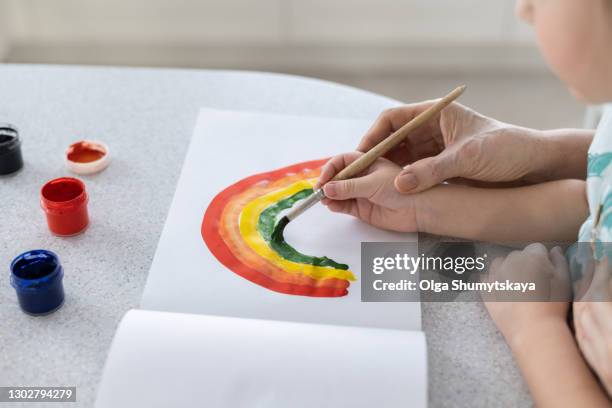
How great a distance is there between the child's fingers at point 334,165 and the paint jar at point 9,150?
0.43m

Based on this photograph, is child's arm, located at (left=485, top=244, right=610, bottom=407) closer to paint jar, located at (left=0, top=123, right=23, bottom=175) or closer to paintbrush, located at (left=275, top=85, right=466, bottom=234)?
paintbrush, located at (left=275, top=85, right=466, bottom=234)

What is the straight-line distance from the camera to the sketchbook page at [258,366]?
732 millimetres

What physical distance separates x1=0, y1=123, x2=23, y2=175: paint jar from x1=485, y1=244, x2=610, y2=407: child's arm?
671 mm

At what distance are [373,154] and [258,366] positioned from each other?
0.35 meters

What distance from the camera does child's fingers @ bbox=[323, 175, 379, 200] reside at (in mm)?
968

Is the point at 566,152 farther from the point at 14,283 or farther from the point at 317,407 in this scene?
the point at 14,283

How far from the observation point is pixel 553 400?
0.74 meters

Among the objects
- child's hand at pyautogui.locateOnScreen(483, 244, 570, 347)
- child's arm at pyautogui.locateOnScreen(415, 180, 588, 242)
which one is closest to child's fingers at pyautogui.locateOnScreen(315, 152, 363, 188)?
child's arm at pyautogui.locateOnScreen(415, 180, 588, 242)

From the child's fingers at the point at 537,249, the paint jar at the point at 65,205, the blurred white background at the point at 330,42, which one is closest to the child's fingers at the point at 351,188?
the child's fingers at the point at 537,249

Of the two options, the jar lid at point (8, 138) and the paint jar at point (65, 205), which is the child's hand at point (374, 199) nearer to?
the paint jar at point (65, 205)

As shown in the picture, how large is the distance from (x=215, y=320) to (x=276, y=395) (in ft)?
0.38

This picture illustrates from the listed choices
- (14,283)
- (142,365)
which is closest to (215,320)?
(142,365)

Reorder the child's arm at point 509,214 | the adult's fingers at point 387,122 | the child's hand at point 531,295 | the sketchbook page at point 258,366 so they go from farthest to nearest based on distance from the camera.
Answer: the adult's fingers at point 387,122 < the child's arm at point 509,214 < the child's hand at point 531,295 < the sketchbook page at point 258,366

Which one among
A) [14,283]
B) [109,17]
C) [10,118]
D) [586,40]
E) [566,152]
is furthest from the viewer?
[109,17]
